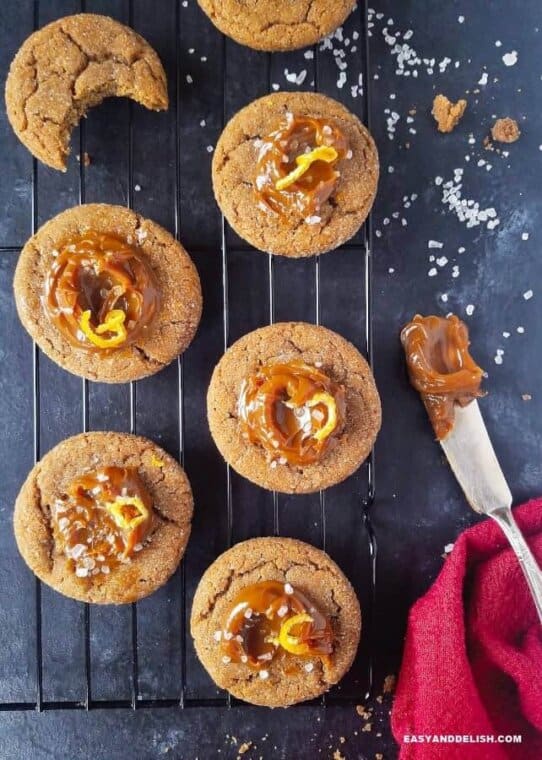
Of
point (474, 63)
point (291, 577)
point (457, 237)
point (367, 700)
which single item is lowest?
point (367, 700)

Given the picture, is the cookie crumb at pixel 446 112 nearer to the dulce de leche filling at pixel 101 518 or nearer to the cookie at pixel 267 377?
the cookie at pixel 267 377

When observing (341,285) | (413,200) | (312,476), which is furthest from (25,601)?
(413,200)

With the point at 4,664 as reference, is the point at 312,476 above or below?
above

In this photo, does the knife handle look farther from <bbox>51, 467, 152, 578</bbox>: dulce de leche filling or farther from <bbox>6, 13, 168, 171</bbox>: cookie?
<bbox>6, 13, 168, 171</bbox>: cookie

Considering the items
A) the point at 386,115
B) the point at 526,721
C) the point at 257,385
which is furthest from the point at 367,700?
the point at 386,115

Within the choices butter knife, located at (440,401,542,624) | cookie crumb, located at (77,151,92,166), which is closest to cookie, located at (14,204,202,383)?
cookie crumb, located at (77,151,92,166)

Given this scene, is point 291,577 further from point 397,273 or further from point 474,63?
point 474,63

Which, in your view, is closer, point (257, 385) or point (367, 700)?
point (257, 385)

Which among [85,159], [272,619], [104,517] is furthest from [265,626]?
[85,159]
